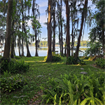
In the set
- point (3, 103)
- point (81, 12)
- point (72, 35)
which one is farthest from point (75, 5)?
point (3, 103)

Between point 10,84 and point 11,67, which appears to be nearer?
point 10,84

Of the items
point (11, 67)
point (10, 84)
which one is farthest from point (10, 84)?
point (11, 67)

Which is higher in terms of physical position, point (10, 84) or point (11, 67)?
point (11, 67)

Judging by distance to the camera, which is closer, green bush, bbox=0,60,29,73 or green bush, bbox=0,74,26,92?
green bush, bbox=0,74,26,92

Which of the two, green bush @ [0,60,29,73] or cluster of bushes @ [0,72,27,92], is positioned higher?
green bush @ [0,60,29,73]

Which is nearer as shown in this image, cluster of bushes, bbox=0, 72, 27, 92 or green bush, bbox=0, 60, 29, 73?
cluster of bushes, bbox=0, 72, 27, 92

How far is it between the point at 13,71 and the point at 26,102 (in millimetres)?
3377

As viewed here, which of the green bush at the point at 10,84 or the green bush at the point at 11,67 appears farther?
the green bush at the point at 11,67

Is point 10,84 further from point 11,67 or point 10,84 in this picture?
point 11,67

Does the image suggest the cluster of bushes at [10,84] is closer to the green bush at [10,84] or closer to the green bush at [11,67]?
the green bush at [10,84]

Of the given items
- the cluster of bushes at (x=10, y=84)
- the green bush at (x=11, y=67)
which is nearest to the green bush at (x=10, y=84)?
the cluster of bushes at (x=10, y=84)

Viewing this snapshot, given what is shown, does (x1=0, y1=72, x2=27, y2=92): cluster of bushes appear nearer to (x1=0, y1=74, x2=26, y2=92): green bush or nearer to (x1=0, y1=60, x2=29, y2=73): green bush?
(x1=0, y1=74, x2=26, y2=92): green bush

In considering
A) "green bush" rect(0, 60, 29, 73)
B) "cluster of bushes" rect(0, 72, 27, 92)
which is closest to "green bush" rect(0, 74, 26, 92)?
"cluster of bushes" rect(0, 72, 27, 92)

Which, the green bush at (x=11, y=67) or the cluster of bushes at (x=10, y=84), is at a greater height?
the green bush at (x=11, y=67)
